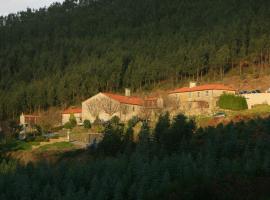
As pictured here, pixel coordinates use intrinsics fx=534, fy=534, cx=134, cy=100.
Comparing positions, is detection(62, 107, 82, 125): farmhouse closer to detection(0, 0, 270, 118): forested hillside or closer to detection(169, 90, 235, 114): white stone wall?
detection(0, 0, 270, 118): forested hillside

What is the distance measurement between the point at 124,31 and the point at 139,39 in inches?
310

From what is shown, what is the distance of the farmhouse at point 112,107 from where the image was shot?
5719 centimetres

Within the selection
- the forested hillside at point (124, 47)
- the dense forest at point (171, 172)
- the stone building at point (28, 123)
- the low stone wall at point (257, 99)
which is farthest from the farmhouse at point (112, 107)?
the dense forest at point (171, 172)

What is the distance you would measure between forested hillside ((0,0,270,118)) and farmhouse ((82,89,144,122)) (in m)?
13.3

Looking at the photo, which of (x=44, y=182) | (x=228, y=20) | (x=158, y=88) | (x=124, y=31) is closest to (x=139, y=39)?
(x=124, y=31)

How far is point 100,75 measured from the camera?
77.3m

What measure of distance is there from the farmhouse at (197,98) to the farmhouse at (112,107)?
160 inches

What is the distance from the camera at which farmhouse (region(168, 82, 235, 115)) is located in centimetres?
5251

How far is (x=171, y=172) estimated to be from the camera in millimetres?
25078

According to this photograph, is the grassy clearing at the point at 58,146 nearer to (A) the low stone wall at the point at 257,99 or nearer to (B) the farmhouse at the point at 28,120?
(B) the farmhouse at the point at 28,120

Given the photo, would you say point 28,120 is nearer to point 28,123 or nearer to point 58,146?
point 28,123

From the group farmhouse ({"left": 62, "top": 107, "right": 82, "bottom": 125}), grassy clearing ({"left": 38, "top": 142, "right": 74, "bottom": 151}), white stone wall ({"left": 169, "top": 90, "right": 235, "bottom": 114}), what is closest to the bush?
white stone wall ({"left": 169, "top": 90, "right": 235, "bottom": 114})

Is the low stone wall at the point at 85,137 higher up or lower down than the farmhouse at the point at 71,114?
lower down

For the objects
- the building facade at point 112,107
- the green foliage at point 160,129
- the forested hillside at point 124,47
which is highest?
the forested hillside at point 124,47
